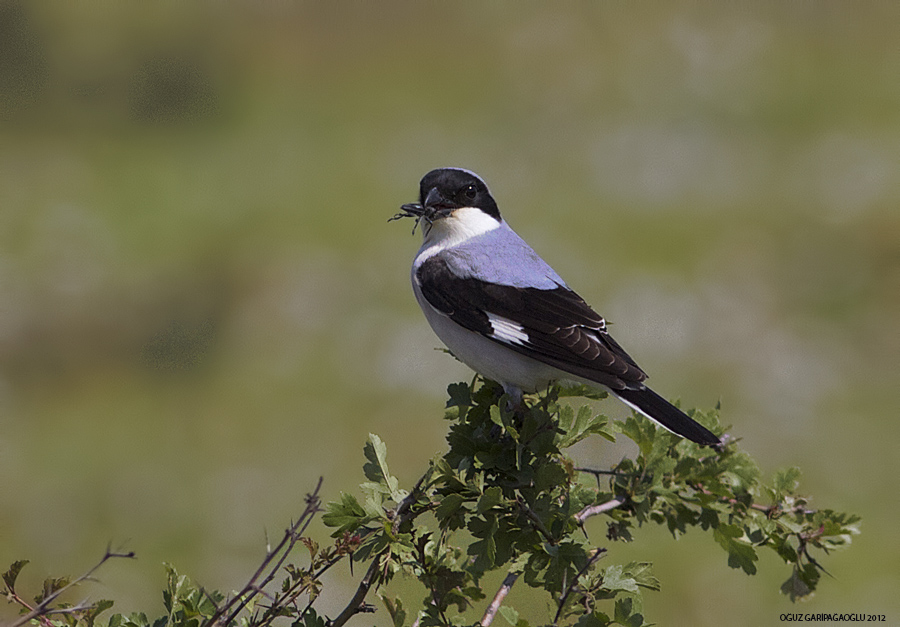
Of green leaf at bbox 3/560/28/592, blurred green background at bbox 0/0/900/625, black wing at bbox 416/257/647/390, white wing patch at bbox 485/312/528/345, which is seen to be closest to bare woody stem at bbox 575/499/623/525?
black wing at bbox 416/257/647/390

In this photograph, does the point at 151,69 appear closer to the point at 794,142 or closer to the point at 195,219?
the point at 195,219

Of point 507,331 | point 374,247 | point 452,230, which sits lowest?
point 507,331

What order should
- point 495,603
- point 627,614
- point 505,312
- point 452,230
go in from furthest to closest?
point 452,230 < point 505,312 < point 495,603 < point 627,614

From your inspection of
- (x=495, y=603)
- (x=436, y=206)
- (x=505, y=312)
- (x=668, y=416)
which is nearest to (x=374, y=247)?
(x=436, y=206)

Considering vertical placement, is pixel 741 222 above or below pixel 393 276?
above

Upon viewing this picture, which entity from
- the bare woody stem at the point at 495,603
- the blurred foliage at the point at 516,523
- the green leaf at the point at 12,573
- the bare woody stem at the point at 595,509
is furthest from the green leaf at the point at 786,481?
the green leaf at the point at 12,573

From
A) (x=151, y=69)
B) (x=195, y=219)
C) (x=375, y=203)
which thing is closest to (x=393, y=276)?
(x=375, y=203)

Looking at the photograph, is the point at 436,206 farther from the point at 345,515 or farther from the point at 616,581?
the point at 616,581

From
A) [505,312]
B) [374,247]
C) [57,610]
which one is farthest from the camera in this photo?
[374,247]

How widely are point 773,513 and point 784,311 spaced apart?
5601 mm

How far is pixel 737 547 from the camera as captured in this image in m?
2.31

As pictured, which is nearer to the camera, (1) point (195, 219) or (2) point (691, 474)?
(2) point (691, 474)

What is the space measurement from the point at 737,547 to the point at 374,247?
242 inches

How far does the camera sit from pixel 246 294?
7852mm
